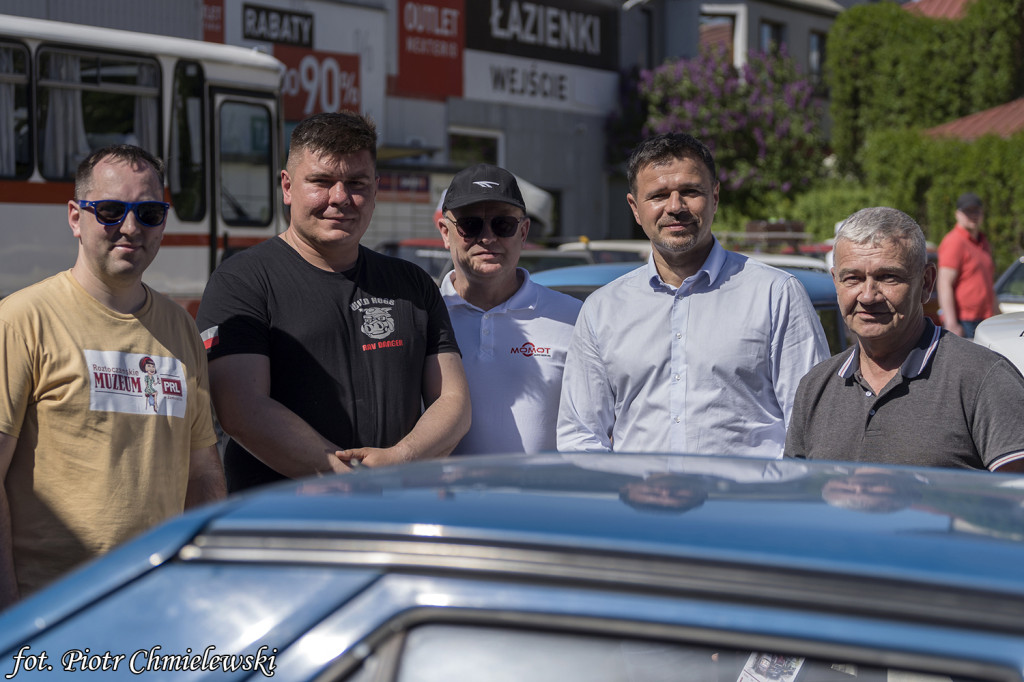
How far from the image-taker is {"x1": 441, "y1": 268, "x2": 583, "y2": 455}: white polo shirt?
3.43 metres

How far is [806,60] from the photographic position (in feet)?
99.9

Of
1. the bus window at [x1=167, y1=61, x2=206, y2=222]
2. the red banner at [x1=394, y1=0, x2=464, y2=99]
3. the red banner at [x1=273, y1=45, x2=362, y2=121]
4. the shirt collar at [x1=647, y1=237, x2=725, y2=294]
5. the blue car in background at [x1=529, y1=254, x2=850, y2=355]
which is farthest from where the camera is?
the red banner at [x1=394, y1=0, x2=464, y2=99]

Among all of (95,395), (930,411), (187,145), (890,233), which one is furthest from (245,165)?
(930,411)

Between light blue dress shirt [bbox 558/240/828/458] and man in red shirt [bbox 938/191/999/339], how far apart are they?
262 inches

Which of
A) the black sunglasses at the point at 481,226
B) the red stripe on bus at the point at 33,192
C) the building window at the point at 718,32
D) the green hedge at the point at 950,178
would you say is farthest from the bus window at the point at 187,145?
the building window at the point at 718,32

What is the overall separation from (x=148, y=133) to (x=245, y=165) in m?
1.12

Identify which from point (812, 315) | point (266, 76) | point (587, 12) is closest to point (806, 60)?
point (587, 12)

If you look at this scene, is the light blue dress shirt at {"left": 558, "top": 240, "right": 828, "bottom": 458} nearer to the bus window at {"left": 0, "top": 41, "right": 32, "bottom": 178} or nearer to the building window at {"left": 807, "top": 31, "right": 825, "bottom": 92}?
the bus window at {"left": 0, "top": 41, "right": 32, "bottom": 178}

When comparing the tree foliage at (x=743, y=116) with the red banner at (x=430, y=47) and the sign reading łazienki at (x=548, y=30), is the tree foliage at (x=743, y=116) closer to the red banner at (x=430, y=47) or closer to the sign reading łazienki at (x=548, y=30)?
the sign reading łazienki at (x=548, y=30)

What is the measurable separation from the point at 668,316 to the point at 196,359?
1372mm

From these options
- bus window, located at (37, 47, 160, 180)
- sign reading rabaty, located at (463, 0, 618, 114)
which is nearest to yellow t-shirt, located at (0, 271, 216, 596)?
bus window, located at (37, 47, 160, 180)

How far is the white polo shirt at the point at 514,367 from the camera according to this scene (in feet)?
11.3

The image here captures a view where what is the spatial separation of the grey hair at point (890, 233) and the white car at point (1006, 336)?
1.39 meters

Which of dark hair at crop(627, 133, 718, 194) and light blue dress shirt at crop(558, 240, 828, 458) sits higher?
dark hair at crop(627, 133, 718, 194)
